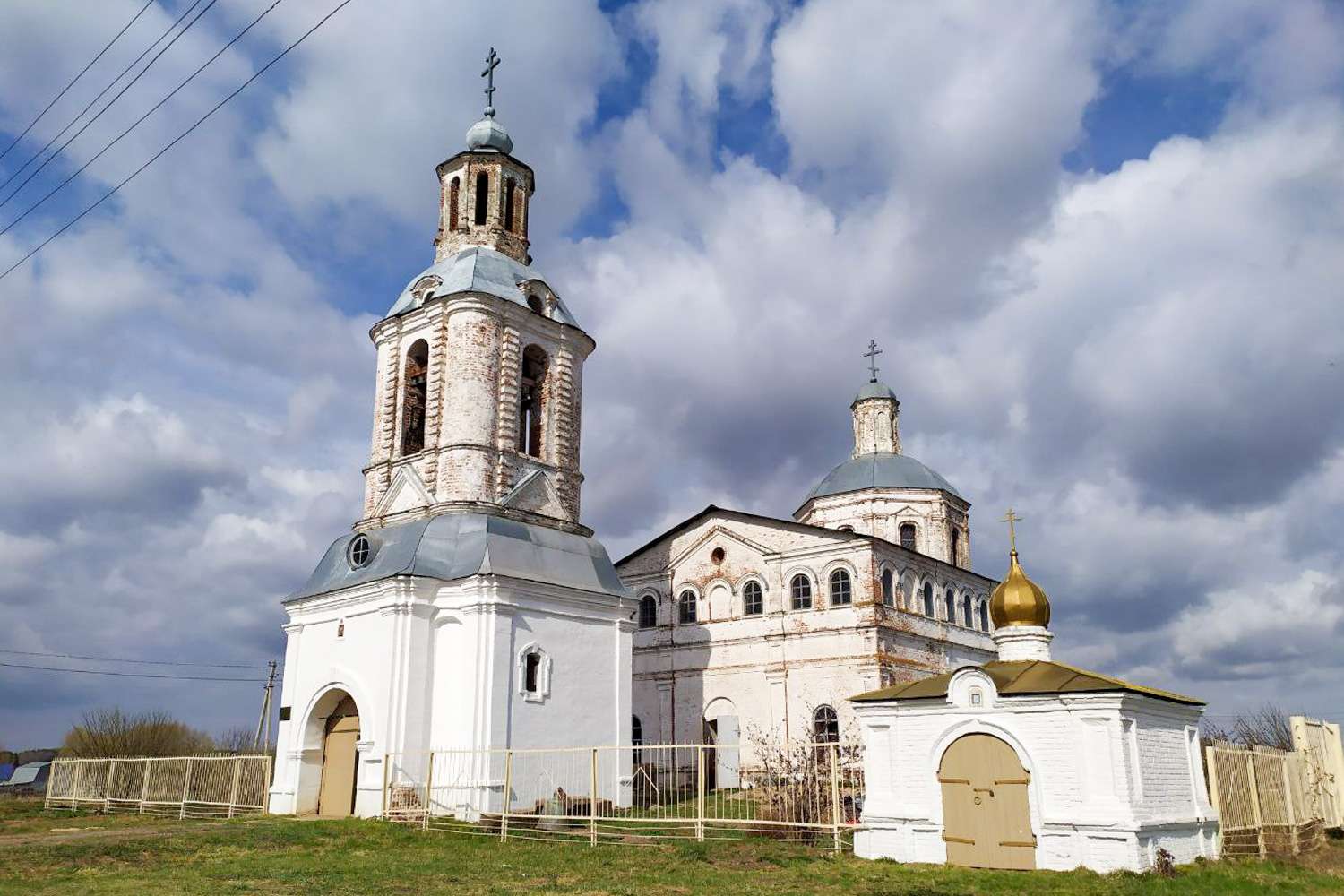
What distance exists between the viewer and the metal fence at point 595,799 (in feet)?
48.9

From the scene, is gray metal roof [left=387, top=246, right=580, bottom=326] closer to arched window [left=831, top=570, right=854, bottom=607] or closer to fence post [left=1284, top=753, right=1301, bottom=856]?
arched window [left=831, top=570, right=854, bottom=607]

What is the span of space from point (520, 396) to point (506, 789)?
355 inches

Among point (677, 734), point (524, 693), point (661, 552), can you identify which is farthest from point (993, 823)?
point (661, 552)

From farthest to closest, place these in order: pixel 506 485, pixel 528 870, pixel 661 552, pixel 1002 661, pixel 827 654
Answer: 1. pixel 661 552
2. pixel 827 654
3. pixel 506 485
4. pixel 1002 661
5. pixel 528 870

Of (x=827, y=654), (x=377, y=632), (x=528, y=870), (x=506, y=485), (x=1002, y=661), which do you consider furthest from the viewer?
(x=827, y=654)

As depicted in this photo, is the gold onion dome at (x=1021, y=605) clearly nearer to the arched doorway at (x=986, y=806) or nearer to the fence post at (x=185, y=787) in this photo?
the arched doorway at (x=986, y=806)

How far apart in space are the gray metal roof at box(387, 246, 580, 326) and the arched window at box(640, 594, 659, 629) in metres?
10.3

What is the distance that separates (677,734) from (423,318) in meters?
13.7

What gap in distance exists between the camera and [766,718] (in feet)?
91.4

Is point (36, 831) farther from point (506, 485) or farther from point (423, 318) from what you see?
point (423, 318)

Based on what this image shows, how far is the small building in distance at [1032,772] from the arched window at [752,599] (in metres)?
14.9

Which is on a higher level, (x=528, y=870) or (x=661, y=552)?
(x=661, y=552)

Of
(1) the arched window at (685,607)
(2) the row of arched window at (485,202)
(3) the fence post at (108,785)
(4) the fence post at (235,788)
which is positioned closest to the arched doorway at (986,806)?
(4) the fence post at (235,788)

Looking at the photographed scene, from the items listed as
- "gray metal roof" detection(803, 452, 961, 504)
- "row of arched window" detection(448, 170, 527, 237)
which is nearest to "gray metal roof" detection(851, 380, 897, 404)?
"gray metal roof" detection(803, 452, 961, 504)
